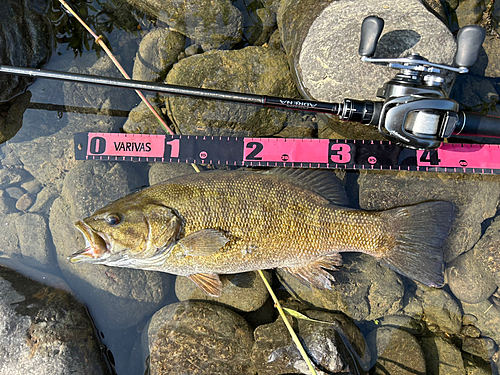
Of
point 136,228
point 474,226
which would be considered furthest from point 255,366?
→ point 474,226

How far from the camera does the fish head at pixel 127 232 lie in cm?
276

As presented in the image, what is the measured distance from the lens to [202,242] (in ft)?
Result: 9.73

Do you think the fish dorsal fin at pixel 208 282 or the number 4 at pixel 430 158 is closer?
the fish dorsal fin at pixel 208 282

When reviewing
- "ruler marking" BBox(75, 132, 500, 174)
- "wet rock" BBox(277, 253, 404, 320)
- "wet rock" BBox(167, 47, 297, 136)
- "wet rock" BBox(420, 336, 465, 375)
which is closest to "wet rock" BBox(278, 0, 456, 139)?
"wet rock" BBox(167, 47, 297, 136)

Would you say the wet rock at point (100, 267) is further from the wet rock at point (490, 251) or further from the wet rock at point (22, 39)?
the wet rock at point (490, 251)

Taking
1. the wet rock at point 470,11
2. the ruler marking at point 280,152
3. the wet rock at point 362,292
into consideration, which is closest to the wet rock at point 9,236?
the ruler marking at point 280,152

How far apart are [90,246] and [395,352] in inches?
149

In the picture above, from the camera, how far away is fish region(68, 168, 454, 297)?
298 centimetres

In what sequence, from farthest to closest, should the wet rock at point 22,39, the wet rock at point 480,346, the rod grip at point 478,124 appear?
the wet rock at point 480,346 → the wet rock at point 22,39 → the rod grip at point 478,124

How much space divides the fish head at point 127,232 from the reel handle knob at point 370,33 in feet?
7.77

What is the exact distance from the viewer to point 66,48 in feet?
13.4

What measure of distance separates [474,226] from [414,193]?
972mm

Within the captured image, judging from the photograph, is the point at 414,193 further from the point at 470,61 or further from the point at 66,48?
the point at 66,48

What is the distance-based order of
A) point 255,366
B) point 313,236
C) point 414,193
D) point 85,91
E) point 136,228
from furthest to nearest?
point 85,91, point 414,193, point 255,366, point 313,236, point 136,228
